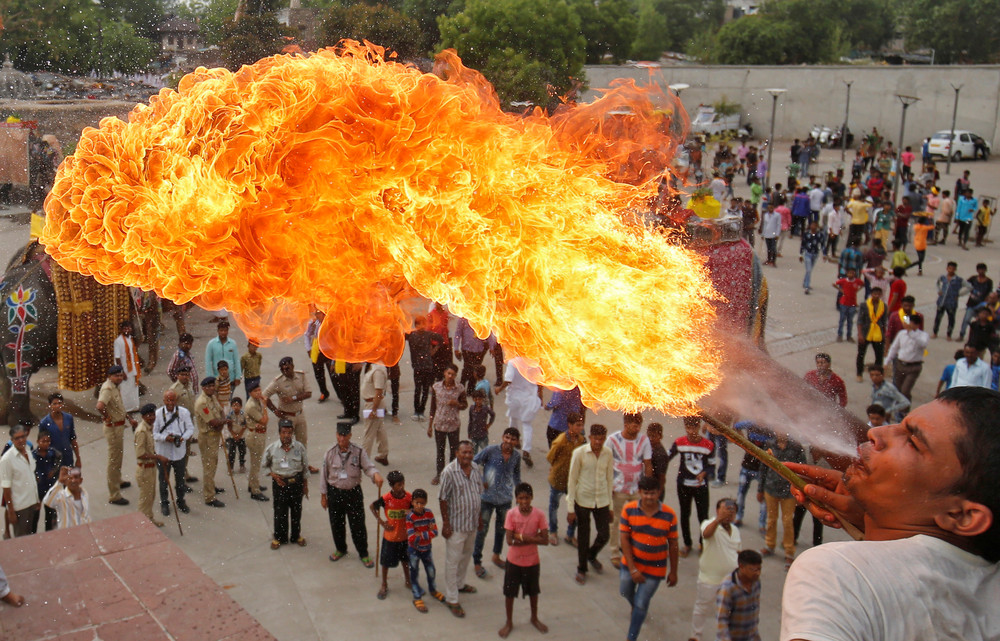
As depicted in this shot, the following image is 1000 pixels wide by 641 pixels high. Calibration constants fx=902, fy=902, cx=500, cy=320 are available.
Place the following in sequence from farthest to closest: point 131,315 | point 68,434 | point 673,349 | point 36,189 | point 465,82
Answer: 1. point 36,189
2. point 131,315
3. point 68,434
4. point 465,82
5. point 673,349

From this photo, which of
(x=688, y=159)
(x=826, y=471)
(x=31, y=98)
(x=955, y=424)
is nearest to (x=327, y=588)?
(x=826, y=471)

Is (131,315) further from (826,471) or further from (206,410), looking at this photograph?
(826,471)

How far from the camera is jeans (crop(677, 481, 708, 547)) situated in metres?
8.48

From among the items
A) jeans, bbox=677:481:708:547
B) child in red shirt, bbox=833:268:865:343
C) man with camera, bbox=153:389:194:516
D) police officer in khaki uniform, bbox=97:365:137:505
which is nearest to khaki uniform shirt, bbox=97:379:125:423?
police officer in khaki uniform, bbox=97:365:137:505

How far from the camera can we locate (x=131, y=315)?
12.3 meters

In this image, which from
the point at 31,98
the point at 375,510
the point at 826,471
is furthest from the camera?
the point at 31,98

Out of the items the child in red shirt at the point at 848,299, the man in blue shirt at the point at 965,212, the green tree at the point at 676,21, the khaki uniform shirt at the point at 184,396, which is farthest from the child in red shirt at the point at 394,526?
the green tree at the point at 676,21

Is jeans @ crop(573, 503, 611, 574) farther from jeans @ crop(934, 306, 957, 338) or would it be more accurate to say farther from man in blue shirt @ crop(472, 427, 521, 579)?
jeans @ crop(934, 306, 957, 338)

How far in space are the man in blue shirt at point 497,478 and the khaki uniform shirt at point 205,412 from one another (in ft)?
9.90

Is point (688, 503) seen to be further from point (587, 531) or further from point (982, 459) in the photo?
point (982, 459)

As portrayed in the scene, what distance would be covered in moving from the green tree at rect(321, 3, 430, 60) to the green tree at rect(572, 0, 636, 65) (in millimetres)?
18773

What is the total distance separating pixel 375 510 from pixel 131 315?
20.1 ft

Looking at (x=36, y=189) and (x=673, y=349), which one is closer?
(x=673, y=349)

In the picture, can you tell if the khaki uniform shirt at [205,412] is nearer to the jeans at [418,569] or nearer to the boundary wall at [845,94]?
the jeans at [418,569]
